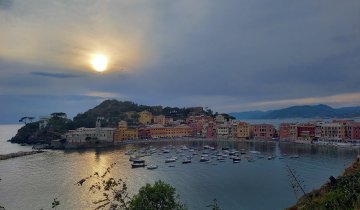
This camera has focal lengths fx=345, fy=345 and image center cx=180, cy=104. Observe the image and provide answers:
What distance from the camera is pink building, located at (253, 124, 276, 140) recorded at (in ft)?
172

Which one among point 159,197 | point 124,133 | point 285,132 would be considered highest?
point 285,132

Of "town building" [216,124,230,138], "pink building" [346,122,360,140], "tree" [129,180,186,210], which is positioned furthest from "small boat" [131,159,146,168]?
"pink building" [346,122,360,140]

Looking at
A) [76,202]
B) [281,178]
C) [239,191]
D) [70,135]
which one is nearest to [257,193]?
[239,191]

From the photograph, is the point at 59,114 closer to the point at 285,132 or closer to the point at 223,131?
the point at 223,131

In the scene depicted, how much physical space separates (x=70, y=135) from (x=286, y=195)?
117 ft

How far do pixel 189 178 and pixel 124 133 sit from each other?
3191 cm

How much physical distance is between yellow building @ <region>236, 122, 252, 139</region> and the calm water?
54.5 feet

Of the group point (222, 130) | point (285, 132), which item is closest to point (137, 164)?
point (285, 132)

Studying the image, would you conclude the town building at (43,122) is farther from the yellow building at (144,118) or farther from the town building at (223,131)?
the town building at (223,131)

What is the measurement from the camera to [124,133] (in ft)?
181

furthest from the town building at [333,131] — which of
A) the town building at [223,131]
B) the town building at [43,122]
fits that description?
the town building at [43,122]

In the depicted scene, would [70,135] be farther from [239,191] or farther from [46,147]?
[239,191]

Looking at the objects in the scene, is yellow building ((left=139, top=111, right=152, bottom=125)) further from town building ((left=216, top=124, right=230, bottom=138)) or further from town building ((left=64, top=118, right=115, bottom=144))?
town building ((left=64, top=118, right=115, bottom=144))

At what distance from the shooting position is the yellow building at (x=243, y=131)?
53688 mm
